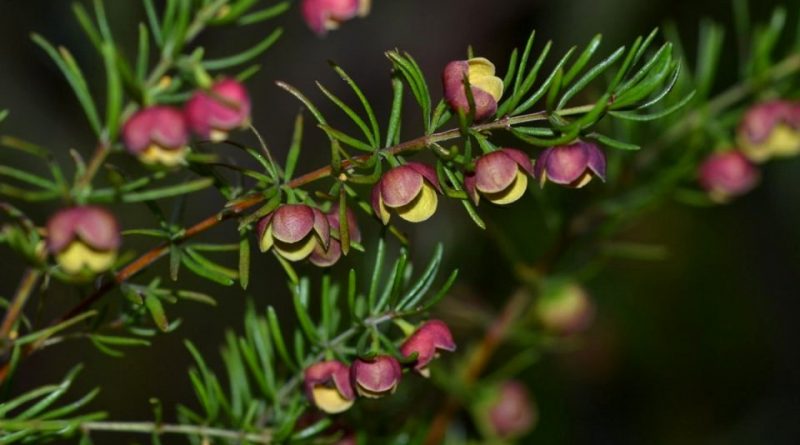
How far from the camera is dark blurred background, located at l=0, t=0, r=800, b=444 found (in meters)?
2.43

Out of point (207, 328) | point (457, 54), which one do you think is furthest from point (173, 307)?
point (457, 54)

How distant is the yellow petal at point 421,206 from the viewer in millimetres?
620

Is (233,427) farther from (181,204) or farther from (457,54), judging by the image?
(457,54)

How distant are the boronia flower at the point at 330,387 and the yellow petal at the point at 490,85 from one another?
0.73 feet

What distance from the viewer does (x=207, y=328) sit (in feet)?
8.76

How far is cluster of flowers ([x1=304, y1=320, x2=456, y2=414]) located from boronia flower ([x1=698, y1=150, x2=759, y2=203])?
520 millimetres

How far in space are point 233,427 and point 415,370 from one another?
186 mm

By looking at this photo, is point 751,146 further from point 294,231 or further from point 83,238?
point 83,238

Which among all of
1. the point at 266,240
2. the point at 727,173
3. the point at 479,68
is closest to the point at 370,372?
the point at 266,240

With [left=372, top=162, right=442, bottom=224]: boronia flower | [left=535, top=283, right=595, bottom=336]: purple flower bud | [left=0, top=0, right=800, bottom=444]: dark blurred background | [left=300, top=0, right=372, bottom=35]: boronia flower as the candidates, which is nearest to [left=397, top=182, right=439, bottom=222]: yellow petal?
[left=372, top=162, right=442, bottom=224]: boronia flower

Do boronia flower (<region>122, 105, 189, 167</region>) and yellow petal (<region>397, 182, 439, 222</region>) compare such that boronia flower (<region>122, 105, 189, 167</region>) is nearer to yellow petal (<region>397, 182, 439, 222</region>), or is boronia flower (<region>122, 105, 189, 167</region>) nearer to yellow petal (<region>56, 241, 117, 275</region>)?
yellow petal (<region>56, 241, 117, 275</region>)

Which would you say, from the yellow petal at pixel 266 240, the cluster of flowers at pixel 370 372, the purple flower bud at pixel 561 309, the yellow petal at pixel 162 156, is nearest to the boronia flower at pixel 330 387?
the cluster of flowers at pixel 370 372

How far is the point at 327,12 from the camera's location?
24.5 inches

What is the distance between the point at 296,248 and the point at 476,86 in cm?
16
